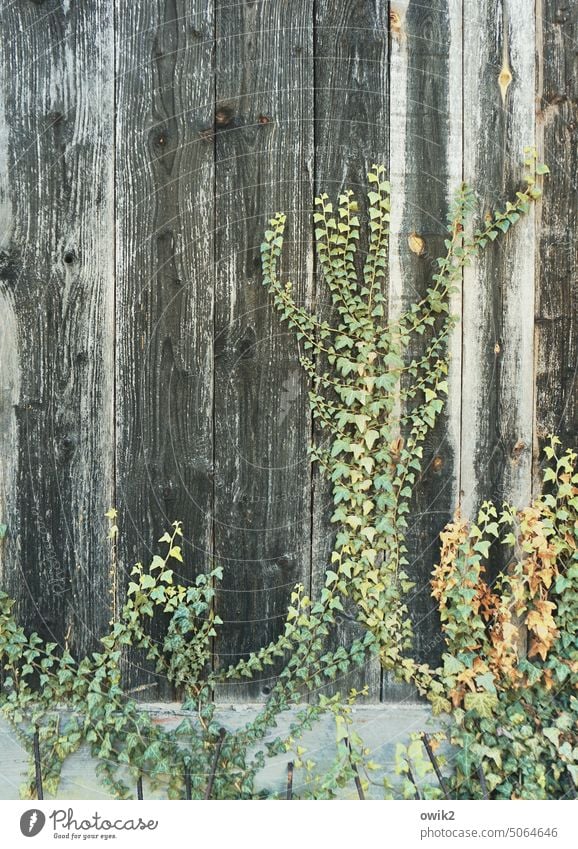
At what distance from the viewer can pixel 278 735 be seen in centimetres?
212

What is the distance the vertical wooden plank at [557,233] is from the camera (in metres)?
2.11

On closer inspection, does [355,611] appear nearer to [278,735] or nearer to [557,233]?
[278,735]

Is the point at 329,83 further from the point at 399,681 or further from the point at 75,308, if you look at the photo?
the point at 399,681

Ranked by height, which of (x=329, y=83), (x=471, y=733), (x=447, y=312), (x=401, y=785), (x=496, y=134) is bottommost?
(x=401, y=785)

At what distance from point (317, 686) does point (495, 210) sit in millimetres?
1533

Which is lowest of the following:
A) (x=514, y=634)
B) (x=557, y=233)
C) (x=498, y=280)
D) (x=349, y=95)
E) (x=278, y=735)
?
→ (x=278, y=735)

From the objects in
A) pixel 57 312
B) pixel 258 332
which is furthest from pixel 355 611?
pixel 57 312

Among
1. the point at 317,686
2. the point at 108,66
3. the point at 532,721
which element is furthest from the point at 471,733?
the point at 108,66

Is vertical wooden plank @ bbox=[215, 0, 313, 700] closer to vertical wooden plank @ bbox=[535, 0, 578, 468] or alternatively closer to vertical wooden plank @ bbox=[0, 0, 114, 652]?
vertical wooden plank @ bbox=[0, 0, 114, 652]

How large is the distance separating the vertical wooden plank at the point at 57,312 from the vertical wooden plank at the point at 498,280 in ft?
3.57

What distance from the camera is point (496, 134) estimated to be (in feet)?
6.93

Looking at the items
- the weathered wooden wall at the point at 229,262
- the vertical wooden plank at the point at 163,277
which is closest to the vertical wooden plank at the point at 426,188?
the weathered wooden wall at the point at 229,262

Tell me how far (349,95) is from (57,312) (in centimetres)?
109

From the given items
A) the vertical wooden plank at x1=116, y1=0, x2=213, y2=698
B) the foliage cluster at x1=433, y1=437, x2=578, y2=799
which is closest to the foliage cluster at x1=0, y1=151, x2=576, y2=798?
the foliage cluster at x1=433, y1=437, x2=578, y2=799
